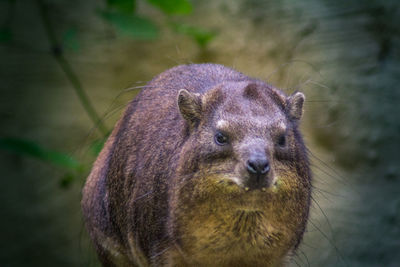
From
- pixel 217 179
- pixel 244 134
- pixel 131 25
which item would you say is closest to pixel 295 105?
pixel 244 134

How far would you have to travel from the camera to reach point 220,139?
4691mm

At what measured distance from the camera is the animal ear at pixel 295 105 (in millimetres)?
5188

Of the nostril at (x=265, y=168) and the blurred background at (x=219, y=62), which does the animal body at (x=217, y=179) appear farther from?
the blurred background at (x=219, y=62)

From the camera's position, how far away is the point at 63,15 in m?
10.6

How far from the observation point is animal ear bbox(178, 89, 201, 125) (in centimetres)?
510

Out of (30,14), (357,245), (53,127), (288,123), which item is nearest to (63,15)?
(30,14)

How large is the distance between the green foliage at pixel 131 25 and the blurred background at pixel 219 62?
1cm

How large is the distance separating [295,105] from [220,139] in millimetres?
844

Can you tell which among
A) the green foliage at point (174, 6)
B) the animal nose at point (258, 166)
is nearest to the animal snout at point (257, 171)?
the animal nose at point (258, 166)

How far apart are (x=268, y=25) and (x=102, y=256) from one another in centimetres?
459

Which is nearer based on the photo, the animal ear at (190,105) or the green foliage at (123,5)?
the animal ear at (190,105)

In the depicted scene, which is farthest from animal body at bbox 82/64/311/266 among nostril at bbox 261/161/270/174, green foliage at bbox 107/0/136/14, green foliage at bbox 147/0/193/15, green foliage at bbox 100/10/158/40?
green foliage at bbox 107/0/136/14

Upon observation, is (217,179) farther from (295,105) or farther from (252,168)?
(295,105)

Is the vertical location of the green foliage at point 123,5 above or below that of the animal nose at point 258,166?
above
